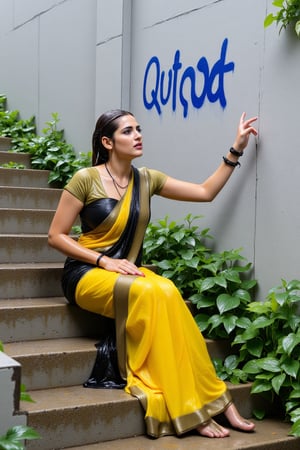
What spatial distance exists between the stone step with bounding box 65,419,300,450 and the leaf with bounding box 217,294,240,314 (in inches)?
31.0

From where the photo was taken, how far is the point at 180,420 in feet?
11.8

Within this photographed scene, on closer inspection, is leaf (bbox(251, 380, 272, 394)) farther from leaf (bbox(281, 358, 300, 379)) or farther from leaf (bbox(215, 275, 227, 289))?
leaf (bbox(215, 275, 227, 289))

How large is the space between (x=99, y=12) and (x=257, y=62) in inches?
92.7

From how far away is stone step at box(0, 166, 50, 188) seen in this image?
6.24m

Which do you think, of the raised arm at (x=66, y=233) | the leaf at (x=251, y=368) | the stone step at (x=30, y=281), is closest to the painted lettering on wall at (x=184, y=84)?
the raised arm at (x=66, y=233)

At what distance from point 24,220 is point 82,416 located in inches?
91.7

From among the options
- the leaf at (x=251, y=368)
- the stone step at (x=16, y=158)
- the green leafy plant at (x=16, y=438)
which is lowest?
the leaf at (x=251, y=368)

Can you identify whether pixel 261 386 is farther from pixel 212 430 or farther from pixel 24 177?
pixel 24 177

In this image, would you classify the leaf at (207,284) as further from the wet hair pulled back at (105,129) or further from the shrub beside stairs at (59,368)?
the wet hair pulled back at (105,129)

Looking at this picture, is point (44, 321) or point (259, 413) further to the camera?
point (44, 321)

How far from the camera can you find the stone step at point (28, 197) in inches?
229

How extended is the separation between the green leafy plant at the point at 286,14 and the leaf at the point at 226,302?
1.70 m

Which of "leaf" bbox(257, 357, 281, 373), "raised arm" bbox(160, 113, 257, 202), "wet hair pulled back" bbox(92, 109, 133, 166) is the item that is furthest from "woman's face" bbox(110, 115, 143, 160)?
"leaf" bbox(257, 357, 281, 373)

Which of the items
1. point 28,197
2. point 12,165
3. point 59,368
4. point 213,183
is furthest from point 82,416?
point 12,165
